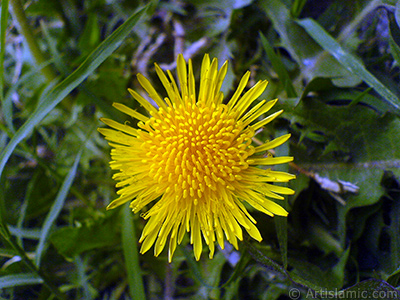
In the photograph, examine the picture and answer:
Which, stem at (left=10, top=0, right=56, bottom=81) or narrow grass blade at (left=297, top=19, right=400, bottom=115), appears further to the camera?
stem at (left=10, top=0, right=56, bottom=81)

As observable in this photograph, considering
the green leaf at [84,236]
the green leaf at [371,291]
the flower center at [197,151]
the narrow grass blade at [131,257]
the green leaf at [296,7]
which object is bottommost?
the green leaf at [371,291]

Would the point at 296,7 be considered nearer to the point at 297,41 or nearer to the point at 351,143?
the point at 297,41

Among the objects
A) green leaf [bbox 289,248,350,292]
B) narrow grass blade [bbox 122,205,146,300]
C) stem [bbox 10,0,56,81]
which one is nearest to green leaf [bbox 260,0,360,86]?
green leaf [bbox 289,248,350,292]

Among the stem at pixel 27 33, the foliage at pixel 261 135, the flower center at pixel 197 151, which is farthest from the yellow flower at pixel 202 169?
the stem at pixel 27 33

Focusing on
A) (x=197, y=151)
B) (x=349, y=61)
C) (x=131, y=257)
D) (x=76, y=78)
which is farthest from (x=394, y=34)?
(x=131, y=257)

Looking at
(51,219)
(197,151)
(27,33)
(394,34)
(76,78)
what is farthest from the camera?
(27,33)

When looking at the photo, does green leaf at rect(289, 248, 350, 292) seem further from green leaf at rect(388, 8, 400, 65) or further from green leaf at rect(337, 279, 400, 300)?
green leaf at rect(388, 8, 400, 65)

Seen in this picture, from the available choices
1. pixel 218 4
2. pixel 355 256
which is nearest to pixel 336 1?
pixel 218 4

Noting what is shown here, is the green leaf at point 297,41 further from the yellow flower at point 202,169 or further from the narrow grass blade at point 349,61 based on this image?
the yellow flower at point 202,169
